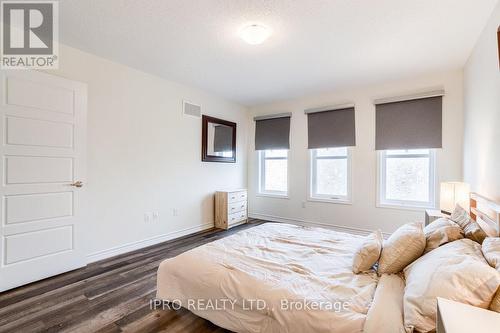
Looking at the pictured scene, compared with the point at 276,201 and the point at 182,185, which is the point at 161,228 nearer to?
the point at 182,185

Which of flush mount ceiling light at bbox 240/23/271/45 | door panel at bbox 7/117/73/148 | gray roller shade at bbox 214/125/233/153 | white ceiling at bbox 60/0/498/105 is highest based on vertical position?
white ceiling at bbox 60/0/498/105

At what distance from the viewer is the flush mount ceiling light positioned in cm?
234

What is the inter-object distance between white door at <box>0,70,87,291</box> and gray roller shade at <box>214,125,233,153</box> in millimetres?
2290

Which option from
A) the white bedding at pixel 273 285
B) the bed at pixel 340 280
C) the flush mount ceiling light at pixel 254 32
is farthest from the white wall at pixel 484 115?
the flush mount ceiling light at pixel 254 32

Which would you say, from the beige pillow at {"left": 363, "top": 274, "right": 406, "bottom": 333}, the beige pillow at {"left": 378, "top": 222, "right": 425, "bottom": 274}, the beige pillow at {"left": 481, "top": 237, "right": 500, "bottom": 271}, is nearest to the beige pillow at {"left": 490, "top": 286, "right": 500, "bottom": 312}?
the beige pillow at {"left": 481, "top": 237, "right": 500, "bottom": 271}

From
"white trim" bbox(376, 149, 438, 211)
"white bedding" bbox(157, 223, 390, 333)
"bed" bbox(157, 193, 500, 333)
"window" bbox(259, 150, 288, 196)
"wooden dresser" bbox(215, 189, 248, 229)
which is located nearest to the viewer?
"bed" bbox(157, 193, 500, 333)

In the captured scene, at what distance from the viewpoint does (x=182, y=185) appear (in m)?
4.08

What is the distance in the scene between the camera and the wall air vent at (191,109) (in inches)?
162

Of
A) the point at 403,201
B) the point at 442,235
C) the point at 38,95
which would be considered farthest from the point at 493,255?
the point at 38,95

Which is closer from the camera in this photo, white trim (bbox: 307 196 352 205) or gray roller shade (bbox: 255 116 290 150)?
white trim (bbox: 307 196 352 205)

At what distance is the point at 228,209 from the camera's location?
14.6 feet

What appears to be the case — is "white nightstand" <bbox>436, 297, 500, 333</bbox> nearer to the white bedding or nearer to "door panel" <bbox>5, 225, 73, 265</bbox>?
the white bedding

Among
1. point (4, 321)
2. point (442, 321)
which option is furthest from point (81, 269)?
point (442, 321)

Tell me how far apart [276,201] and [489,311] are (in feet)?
13.6
